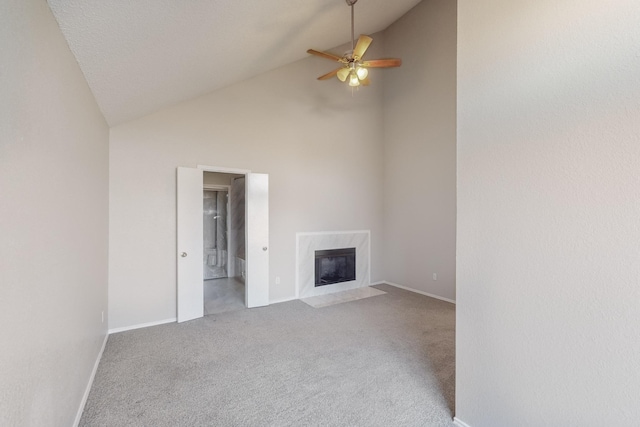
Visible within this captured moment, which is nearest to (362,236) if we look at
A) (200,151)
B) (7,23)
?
(200,151)

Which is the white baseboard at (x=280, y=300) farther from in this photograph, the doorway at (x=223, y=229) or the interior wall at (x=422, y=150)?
the interior wall at (x=422, y=150)

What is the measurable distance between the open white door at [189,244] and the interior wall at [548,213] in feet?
10.7

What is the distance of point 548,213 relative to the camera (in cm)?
145

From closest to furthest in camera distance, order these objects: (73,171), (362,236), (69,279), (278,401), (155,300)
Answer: (69,279)
(73,171)
(278,401)
(155,300)
(362,236)

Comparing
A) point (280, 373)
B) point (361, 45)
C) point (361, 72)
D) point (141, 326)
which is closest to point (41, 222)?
point (280, 373)

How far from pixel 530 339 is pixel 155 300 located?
152 inches

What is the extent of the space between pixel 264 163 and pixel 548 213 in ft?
12.2

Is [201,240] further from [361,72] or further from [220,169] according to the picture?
[361,72]

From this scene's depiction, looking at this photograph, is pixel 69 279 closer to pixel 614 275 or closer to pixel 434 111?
pixel 614 275

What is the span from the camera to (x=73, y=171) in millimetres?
1946

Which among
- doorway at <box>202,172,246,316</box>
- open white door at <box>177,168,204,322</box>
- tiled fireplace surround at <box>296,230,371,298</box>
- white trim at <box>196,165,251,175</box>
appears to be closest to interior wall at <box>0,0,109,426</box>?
open white door at <box>177,168,204,322</box>

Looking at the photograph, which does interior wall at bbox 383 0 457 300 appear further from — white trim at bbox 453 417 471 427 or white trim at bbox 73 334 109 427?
white trim at bbox 73 334 109 427

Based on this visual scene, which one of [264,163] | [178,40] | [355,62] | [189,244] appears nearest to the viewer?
[178,40]

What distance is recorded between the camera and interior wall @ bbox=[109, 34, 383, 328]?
3.54m
